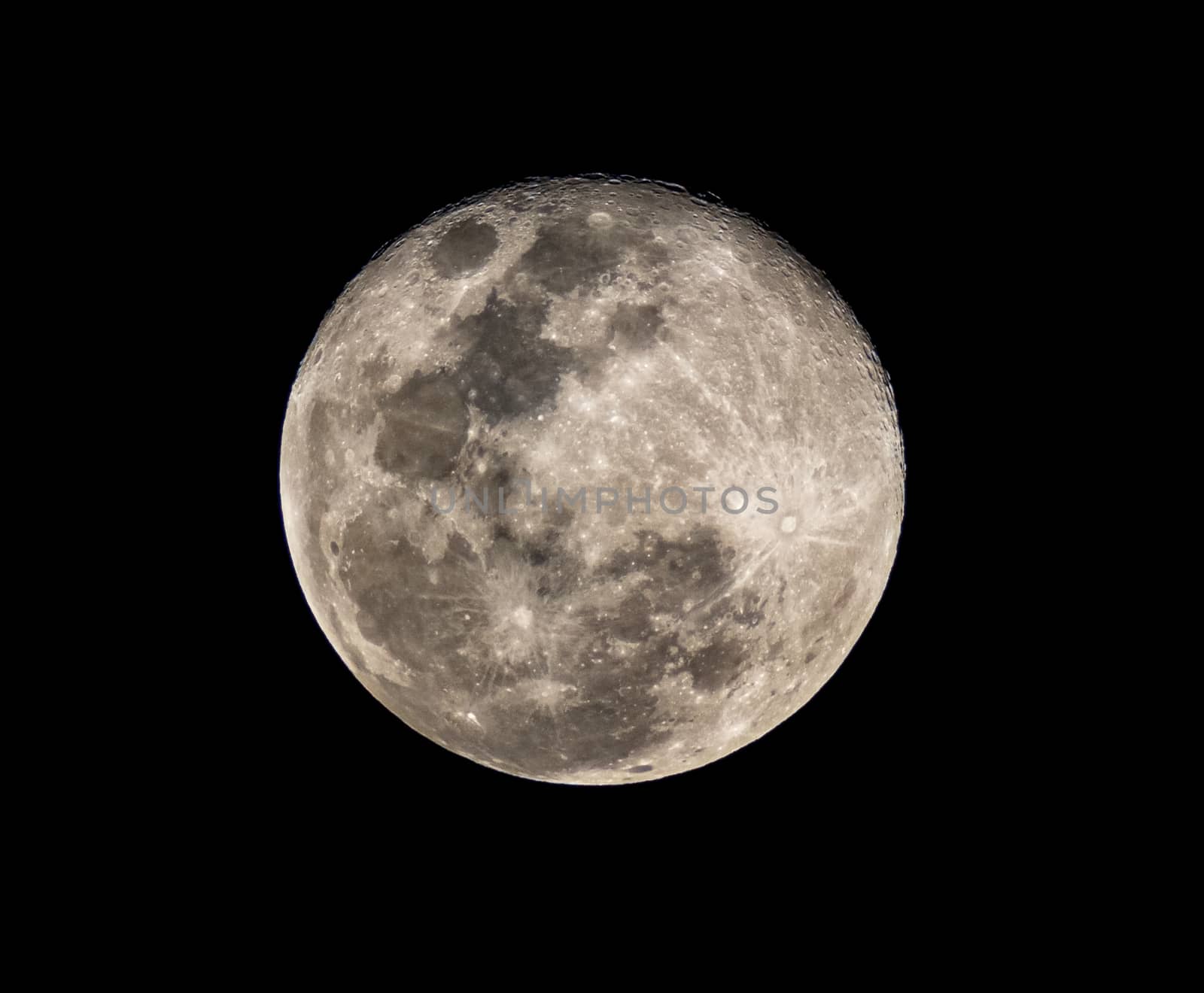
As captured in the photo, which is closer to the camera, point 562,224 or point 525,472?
point 525,472

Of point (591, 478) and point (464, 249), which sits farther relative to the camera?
point (464, 249)

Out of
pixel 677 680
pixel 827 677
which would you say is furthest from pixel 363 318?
pixel 827 677

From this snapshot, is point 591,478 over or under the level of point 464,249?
under

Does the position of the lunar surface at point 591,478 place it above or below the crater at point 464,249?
below

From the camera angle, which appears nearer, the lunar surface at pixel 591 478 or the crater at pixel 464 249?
the lunar surface at pixel 591 478

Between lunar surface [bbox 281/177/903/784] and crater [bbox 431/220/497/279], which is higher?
crater [bbox 431/220/497/279]

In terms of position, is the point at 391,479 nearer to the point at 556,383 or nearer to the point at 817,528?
the point at 556,383

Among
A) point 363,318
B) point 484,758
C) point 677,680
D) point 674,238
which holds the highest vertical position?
point 674,238

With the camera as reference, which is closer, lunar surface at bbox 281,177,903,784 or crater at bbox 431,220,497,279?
lunar surface at bbox 281,177,903,784
